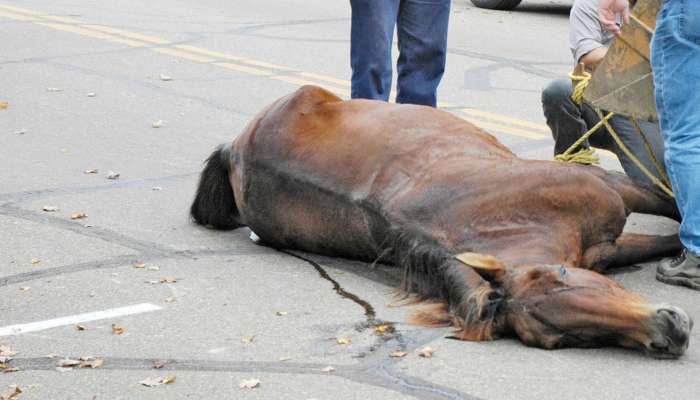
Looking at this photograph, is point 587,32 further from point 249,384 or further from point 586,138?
point 249,384

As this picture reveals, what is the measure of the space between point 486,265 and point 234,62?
716cm

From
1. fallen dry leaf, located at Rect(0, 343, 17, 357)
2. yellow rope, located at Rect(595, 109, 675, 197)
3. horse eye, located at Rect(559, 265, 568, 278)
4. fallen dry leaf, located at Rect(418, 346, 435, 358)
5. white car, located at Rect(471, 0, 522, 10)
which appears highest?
horse eye, located at Rect(559, 265, 568, 278)

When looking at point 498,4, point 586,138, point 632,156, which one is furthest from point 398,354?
point 498,4

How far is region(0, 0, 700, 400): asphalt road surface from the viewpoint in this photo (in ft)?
14.5

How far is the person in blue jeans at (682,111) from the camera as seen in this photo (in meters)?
5.35

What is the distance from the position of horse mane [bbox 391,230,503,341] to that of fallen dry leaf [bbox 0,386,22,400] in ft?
4.77

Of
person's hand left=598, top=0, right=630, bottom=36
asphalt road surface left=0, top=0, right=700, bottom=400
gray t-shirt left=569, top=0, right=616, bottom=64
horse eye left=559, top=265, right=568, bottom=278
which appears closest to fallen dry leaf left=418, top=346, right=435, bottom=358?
asphalt road surface left=0, top=0, right=700, bottom=400

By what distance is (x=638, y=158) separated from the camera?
6465 mm

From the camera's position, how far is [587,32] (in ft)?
22.4

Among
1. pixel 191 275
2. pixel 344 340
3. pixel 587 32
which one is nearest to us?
pixel 344 340

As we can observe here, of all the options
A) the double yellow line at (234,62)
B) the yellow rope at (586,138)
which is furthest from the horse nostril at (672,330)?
the double yellow line at (234,62)

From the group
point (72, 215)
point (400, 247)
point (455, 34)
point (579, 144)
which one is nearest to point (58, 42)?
point (455, 34)

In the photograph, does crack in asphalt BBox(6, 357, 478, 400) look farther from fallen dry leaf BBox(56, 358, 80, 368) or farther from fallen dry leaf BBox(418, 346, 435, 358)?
fallen dry leaf BBox(418, 346, 435, 358)

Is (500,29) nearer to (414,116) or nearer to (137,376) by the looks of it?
(414,116)
